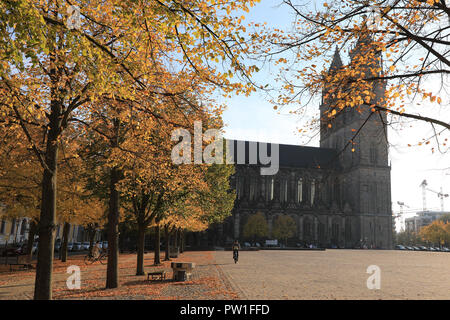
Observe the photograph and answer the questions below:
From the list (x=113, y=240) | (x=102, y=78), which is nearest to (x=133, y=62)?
(x=102, y=78)

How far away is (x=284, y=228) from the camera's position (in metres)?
87.3

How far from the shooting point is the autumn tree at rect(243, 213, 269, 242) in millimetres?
85125

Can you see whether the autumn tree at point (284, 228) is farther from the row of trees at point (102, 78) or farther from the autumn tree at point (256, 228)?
the row of trees at point (102, 78)

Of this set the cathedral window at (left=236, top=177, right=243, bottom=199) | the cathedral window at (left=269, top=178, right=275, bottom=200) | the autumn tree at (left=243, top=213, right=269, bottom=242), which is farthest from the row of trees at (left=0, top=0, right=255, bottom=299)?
the cathedral window at (left=269, top=178, right=275, bottom=200)

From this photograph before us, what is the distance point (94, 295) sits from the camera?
12000mm

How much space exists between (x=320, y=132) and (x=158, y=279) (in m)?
10.5

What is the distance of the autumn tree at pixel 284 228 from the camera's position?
86.9m

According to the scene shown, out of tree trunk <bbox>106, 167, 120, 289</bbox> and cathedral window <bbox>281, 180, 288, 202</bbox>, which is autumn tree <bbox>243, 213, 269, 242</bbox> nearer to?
cathedral window <bbox>281, 180, 288, 202</bbox>

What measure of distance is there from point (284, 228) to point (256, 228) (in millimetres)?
7077

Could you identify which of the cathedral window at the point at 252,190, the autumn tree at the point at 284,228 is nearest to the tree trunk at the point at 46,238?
the autumn tree at the point at 284,228

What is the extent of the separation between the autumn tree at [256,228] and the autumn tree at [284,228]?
254 centimetres

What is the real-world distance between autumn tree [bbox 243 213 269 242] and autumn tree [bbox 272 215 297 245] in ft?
8.35

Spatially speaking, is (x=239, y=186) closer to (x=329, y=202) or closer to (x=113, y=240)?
(x=329, y=202)
